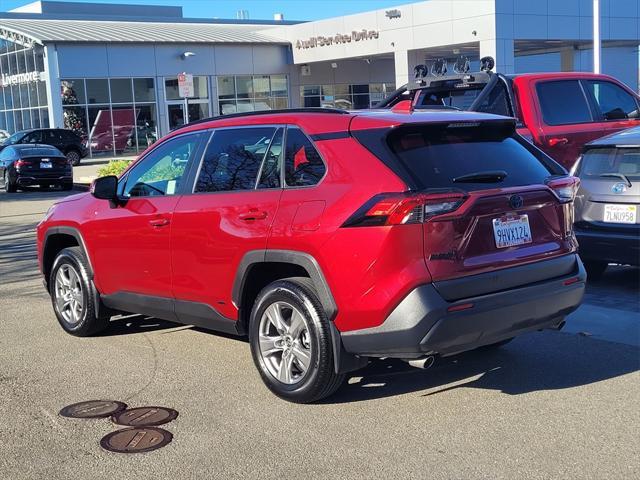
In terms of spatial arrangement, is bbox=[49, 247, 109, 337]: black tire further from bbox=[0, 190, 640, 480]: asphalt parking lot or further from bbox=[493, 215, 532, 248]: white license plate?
bbox=[493, 215, 532, 248]: white license plate

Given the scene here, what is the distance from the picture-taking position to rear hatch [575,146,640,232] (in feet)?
25.1

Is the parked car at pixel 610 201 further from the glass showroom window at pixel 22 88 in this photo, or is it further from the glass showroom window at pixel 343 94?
the glass showroom window at pixel 343 94

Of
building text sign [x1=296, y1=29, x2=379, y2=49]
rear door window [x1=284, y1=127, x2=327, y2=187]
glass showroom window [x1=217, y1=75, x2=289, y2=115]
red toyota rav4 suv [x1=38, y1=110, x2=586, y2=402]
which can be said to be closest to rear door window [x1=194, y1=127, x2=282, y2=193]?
red toyota rav4 suv [x1=38, y1=110, x2=586, y2=402]

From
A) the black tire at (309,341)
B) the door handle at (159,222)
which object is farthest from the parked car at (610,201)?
the door handle at (159,222)

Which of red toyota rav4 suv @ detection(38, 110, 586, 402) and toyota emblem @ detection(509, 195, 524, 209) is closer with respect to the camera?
red toyota rav4 suv @ detection(38, 110, 586, 402)

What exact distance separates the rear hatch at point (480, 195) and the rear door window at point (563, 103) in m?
4.87

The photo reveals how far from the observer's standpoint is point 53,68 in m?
36.2

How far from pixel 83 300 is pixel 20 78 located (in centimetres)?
3643

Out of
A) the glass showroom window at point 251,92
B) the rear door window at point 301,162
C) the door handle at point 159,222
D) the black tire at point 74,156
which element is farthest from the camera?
the glass showroom window at point 251,92

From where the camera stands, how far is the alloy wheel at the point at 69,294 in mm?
6914

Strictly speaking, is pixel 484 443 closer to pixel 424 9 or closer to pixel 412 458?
pixel 412 458

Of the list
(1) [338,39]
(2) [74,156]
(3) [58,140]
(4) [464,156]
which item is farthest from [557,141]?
(1) [338,39]

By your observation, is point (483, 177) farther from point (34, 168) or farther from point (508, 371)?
point (34, 168)

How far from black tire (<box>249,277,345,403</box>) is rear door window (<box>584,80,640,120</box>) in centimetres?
A: 696
